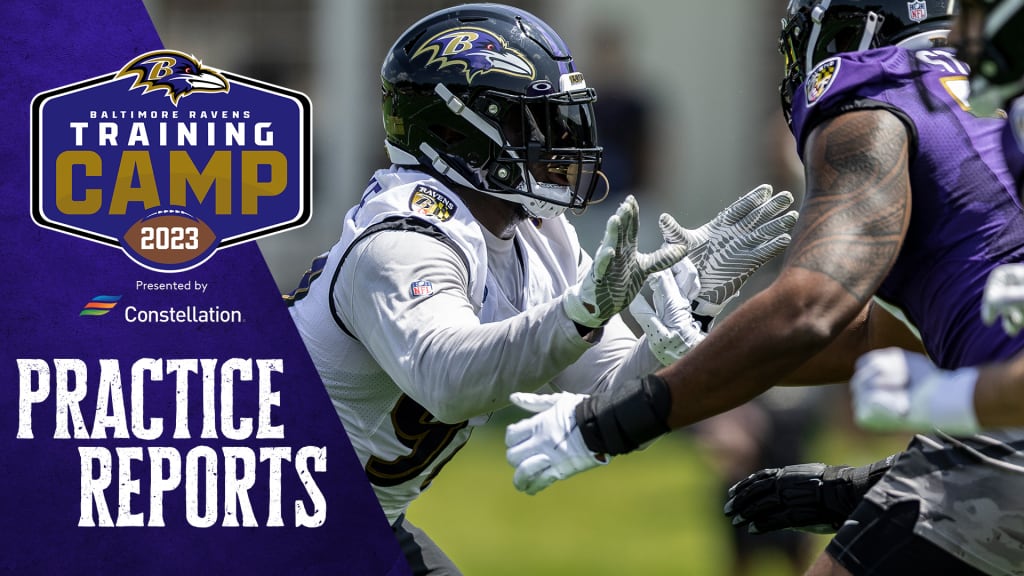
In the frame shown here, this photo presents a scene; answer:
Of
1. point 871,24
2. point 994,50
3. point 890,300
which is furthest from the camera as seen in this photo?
point 871,24

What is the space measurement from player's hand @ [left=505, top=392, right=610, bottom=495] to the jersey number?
0.92 metres

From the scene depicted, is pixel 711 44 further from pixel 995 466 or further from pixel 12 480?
pixel 995 466

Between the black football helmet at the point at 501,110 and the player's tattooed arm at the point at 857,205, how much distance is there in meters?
1.14

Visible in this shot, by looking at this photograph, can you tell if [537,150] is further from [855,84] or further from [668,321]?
[855,84]

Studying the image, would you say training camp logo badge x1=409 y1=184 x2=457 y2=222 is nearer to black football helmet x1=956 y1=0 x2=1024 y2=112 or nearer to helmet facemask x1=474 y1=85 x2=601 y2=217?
helmet facemask x1=474 y1=85 x2=601 y2=217

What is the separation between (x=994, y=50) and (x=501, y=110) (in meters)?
1.58

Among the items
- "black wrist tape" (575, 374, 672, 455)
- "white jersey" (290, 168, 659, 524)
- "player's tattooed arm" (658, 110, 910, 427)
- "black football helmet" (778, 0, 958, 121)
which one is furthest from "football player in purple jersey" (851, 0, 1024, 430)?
"white jersey" (290, 168, 659, 524)

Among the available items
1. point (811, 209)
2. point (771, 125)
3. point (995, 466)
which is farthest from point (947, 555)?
point (771, 125)

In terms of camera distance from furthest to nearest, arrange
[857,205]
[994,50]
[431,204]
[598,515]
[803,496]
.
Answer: [598,515]
[431,204]
[803,496]
[857,205]
[994,50]

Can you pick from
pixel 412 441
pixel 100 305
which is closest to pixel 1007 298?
pixel 412 441

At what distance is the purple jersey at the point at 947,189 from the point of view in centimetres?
304

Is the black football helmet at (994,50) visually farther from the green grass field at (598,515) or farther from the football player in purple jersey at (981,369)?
the green grass field at (598,515)

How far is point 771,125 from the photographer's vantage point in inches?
469

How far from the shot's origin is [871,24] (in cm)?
345
